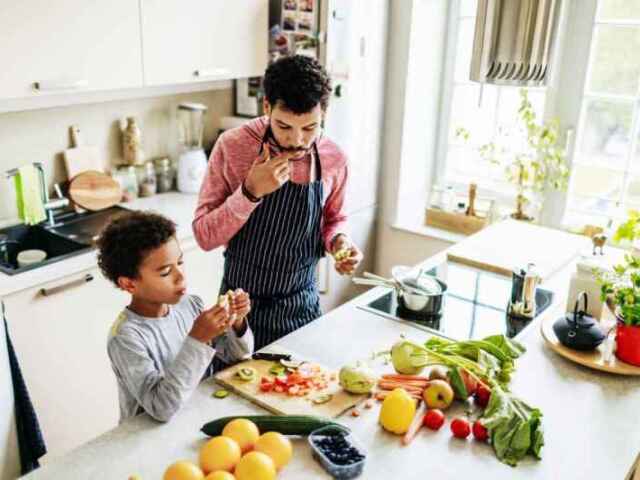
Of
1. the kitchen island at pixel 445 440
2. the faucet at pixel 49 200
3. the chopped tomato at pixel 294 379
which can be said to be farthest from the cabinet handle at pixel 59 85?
the chopped tomato at pixel 294 379

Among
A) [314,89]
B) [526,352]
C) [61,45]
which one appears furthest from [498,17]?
[61,45]

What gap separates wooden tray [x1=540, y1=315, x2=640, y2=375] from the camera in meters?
1.70

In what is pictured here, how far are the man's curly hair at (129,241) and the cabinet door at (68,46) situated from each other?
0.94m

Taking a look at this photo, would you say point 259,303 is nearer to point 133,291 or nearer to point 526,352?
point 133,291

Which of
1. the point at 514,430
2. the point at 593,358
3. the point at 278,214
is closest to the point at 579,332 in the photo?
the point at 593,358

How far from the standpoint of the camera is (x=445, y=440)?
4.67ft

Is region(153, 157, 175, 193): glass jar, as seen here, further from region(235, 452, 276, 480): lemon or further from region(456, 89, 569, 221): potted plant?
region(235, 452, 276, 480): lemon

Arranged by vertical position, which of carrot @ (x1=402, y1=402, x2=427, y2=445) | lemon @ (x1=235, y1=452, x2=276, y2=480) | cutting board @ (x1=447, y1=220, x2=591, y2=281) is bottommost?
carrot @ (x1=402, y1=402, x2=427, y2=445)

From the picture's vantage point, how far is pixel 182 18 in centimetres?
267

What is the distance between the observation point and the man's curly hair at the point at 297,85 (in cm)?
173

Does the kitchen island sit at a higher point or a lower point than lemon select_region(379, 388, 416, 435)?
lower

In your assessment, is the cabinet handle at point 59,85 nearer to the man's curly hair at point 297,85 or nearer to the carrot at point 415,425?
the man's curly hair at point 297,85

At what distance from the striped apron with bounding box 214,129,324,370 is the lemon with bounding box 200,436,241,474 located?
2.36ft

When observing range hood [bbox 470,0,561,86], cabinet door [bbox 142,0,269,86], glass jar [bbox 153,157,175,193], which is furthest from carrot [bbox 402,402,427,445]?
glass jar [bbox 153,157,175,193]
